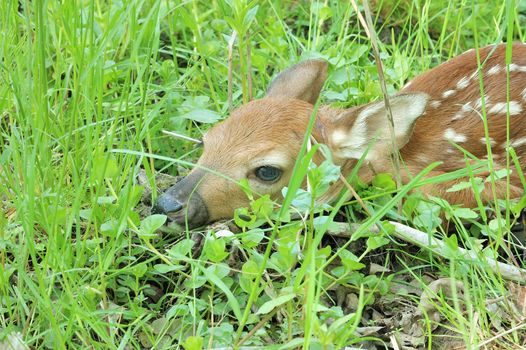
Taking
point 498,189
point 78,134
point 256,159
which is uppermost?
point 78,134

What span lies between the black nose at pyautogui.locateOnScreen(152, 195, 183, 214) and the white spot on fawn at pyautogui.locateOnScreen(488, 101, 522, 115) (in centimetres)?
131

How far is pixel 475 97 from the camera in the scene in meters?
3.87

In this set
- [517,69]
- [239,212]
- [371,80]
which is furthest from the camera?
[371,80]

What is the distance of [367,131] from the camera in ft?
11.7

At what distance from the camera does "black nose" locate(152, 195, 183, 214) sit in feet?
10.7

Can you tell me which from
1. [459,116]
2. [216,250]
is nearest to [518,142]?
[459,116]

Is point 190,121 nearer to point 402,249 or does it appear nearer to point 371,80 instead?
point 371,80

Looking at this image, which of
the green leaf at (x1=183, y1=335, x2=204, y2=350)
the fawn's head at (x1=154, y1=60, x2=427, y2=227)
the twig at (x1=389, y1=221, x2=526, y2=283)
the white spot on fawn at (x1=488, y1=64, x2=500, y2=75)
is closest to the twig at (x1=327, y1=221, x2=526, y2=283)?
the twig at (x1=389, y1=221, x2=526, y2=283)

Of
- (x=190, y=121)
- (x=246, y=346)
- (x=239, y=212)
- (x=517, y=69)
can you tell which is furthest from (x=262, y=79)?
(x=246, y=346)

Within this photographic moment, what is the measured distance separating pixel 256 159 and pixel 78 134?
62 cm

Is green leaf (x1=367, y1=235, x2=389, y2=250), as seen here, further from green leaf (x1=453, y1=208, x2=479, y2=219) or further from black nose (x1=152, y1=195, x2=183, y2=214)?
black nose (x1=152, y1=195, x2=183, y2=214)

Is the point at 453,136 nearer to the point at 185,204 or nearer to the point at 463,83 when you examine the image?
the point at 463,83

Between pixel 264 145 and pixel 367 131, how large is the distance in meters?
0.38

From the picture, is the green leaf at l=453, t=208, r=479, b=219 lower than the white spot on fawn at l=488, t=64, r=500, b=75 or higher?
lower
